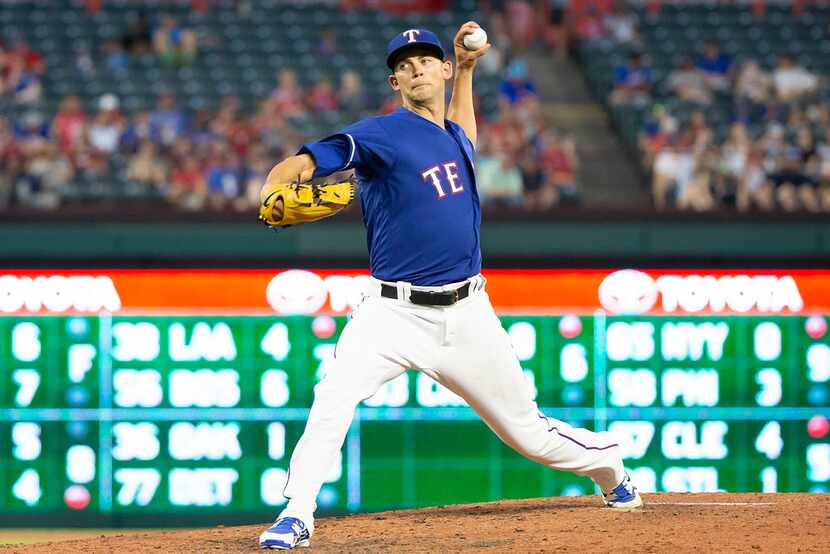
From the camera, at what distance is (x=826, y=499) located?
645 centimetres

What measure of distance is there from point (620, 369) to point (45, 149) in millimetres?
5036

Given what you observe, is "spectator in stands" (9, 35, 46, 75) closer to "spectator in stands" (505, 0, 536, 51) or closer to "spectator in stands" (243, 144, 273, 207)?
"spectator in stands" (243, 144, 273, 207)

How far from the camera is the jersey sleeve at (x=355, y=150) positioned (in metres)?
5.05

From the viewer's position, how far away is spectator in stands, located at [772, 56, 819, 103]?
1412 centimetres

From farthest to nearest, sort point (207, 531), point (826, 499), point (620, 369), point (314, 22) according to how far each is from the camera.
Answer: point (314, 22), point (620, 369), point (826, 499), point (207, 531)

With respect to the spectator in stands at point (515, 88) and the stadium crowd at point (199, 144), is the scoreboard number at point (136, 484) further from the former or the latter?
the spectator in stands at point (515, 88)

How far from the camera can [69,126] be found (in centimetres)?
1217

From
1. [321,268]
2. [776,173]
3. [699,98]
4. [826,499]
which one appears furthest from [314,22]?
[826,499]

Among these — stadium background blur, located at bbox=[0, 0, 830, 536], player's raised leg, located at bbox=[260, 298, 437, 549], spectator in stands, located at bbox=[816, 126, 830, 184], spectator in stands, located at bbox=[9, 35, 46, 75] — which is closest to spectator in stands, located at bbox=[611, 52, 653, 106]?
spectator in stands, located at bbox=[816, 126, 830, 184]

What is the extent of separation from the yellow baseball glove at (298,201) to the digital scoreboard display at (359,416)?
3.97m

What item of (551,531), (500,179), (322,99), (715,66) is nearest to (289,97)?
(322,99)

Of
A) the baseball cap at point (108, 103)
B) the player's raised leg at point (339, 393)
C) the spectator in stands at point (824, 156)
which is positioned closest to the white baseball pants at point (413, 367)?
the player's raised leg at point (339, 393)

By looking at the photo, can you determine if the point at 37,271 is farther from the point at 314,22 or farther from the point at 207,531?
the point at 314,22

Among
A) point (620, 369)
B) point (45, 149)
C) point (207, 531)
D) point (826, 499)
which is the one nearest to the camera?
point (207, 531)
